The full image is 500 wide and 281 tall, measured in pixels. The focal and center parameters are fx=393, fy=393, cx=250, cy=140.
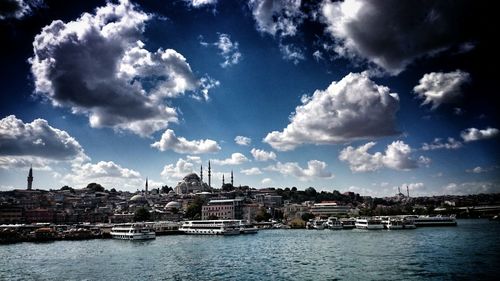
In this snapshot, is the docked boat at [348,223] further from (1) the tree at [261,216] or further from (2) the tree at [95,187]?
(2) the tree at [95,187]

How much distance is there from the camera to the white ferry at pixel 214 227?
78500mm

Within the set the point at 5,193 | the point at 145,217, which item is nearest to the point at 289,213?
the point at 145,217

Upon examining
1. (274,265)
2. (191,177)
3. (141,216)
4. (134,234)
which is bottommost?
(274,265)

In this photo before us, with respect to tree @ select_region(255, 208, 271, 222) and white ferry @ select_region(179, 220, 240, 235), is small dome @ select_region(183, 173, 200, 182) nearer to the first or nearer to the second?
tree @ select_region(255, 208, 271, 222)

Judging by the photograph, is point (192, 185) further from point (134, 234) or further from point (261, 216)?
point (134, 234)

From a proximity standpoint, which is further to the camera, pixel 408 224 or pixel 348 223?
pixel 348 223

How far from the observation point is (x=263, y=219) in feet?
380

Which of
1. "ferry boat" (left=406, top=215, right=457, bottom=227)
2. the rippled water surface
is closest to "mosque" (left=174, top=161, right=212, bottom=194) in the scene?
"ferry boat" (left=406, top=215, right=457, bottom=227)

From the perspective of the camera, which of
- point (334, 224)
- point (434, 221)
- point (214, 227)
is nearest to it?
point (214, 227)

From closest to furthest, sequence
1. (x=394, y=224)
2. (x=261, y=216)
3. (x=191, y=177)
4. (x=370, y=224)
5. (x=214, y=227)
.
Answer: (x=214, y=227), (x=394, y=224), (x=370, y=224), (x=261, y=216), (x=191, y=177)

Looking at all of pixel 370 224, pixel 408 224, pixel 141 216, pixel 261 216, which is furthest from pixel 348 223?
pixel 141 216

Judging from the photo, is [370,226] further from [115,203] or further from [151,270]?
[115,203]

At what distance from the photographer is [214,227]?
8012 cm

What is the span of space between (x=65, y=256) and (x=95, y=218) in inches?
3446
